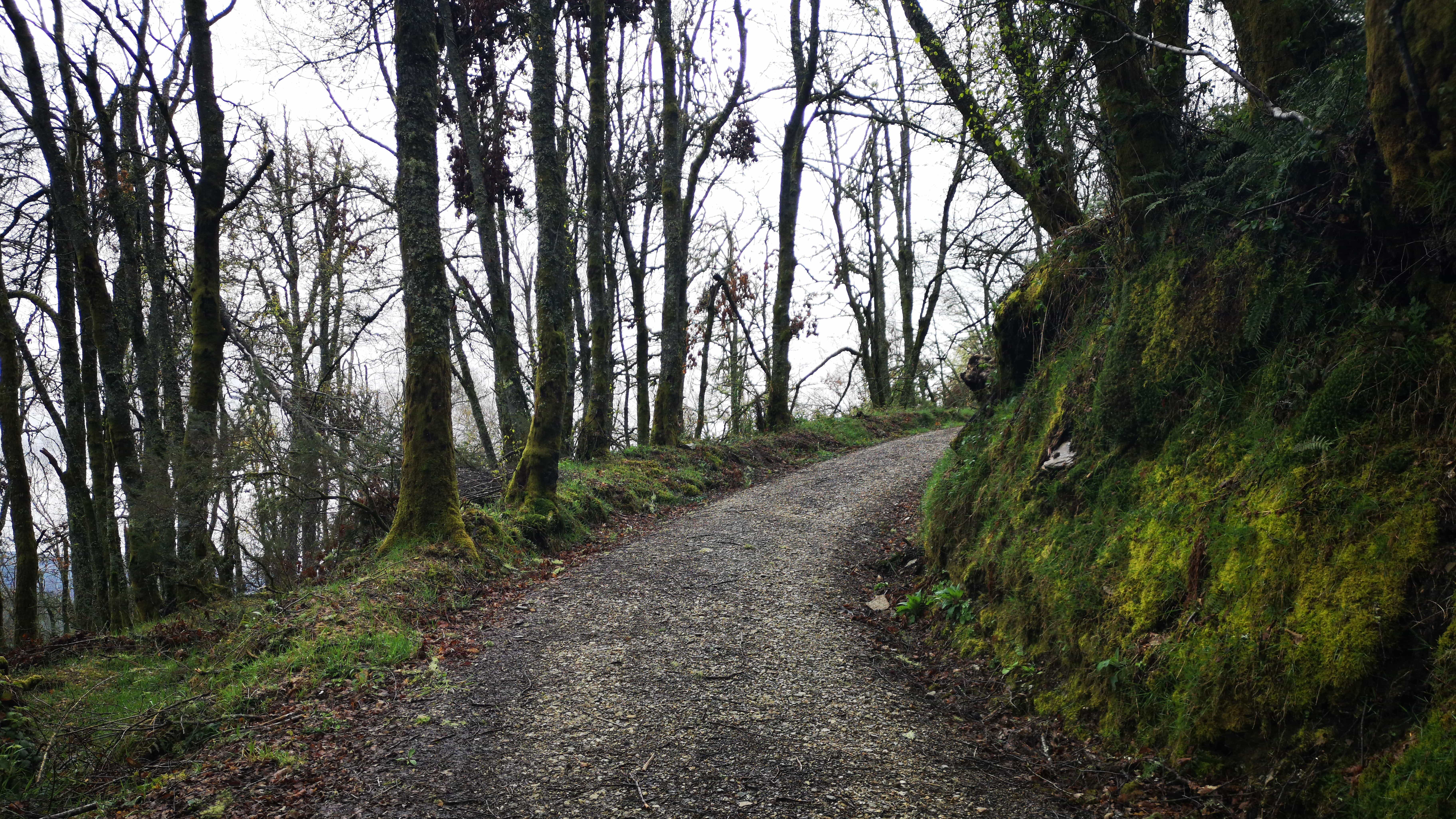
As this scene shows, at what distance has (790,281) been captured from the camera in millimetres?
16469

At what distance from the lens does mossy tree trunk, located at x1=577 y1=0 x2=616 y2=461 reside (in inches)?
424

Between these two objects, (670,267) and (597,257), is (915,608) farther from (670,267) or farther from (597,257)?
(670,267)

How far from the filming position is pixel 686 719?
424cm

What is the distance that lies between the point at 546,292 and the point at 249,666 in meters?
5.34

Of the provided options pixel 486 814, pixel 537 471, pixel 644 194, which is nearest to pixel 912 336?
pixel 644 194

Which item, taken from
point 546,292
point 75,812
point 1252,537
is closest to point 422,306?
point 546,292

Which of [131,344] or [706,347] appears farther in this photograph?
[706,347]

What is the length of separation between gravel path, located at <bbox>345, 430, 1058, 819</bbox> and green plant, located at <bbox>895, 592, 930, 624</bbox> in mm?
443

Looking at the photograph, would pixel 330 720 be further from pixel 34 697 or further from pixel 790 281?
pixel 790 281

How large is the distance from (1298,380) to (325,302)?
20.7 metres

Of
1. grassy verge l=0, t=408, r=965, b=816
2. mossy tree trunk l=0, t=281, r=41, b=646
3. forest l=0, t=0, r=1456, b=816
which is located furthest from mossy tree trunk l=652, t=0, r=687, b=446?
mossy tree trunk l=0, t=281, r=41, b=646

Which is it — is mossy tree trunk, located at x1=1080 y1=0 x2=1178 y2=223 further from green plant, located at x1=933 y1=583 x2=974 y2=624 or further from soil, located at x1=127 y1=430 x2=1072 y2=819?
soil, located at x1=127 y1=430 x2=1072 y2=819

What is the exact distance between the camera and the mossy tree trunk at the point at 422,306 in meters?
7.30

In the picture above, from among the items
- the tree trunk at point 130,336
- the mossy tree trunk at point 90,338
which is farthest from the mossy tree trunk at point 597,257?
the mossy tree trunk at point 90,338
